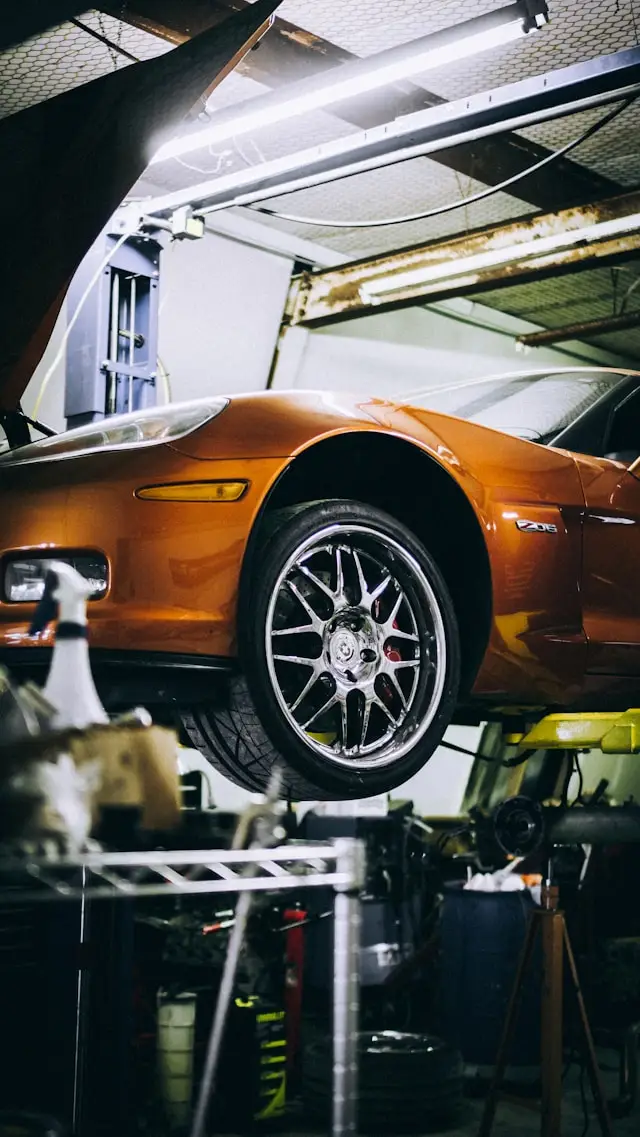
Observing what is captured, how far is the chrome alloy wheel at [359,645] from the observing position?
8.88 feet

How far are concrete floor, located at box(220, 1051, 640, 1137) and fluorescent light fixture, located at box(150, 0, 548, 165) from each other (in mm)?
4280

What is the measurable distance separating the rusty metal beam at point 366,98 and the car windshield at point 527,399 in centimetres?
144

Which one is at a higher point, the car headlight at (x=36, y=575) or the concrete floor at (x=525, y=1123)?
the car headlight at (x=36, y=575)

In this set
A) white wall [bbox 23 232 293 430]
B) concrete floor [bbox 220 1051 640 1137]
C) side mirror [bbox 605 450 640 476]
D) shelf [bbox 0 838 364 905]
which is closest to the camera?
shelf [bbox 0 838 364 905]

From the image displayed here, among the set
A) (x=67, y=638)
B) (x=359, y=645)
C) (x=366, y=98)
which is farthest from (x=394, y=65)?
(x=67, y=638)

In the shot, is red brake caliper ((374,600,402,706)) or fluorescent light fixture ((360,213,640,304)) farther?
fluorescent light fixture ((360,213,640,304))

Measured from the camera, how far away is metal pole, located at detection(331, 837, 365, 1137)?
10.4 feet

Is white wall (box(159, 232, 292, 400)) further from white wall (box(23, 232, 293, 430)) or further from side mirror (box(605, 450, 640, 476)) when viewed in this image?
side mirror (box(605, 450, 640, 476))

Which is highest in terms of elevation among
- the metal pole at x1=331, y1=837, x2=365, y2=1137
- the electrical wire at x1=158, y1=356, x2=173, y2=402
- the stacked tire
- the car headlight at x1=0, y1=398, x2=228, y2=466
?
Result: the electrical wire at x1=158, y1=356, x2=173, y2=402

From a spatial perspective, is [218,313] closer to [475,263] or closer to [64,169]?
[475,263]

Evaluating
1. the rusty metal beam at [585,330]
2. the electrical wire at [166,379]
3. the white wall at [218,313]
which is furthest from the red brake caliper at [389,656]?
the rusty metal beam at [585,330]

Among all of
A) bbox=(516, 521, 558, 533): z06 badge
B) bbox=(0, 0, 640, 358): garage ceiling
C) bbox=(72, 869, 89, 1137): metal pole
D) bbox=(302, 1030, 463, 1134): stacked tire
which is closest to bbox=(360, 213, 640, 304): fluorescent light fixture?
bbox=(0, 0, 640, 358): garage ceiling

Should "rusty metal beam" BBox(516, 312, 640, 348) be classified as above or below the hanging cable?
below

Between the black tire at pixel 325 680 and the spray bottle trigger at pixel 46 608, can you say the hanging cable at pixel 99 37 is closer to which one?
the black tire at pixel 325 680
